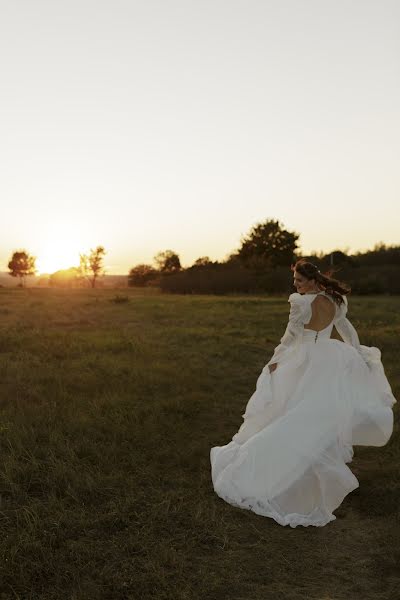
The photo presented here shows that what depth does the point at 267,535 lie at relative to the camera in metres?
4.67

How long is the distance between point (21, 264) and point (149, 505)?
84464 millimetres

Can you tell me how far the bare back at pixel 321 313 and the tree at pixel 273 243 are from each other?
178ft

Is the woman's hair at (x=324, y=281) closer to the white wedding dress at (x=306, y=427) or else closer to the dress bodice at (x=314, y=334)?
the white wedding dress at (x=306, y=427)

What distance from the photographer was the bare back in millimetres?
5547

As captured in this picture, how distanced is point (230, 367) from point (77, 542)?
7892mm

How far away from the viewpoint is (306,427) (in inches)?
203

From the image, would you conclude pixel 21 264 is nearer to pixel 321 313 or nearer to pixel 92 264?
pixel 92 264

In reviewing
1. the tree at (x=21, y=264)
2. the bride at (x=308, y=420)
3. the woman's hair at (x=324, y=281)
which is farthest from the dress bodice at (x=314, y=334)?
the tree at (x=21, y=264)

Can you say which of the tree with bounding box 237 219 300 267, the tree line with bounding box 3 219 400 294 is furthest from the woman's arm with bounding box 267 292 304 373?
the tree with bounding box 237 219 300 267

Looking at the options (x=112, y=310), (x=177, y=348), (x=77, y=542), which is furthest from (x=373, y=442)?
(x=112, y=310)

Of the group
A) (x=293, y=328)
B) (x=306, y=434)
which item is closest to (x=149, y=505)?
(x=306, y=434)

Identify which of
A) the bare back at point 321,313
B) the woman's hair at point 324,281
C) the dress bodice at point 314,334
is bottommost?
the dress bodice at point 314,334

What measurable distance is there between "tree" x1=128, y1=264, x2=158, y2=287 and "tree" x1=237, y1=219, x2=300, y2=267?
720 inches

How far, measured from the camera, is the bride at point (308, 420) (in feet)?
16.4
